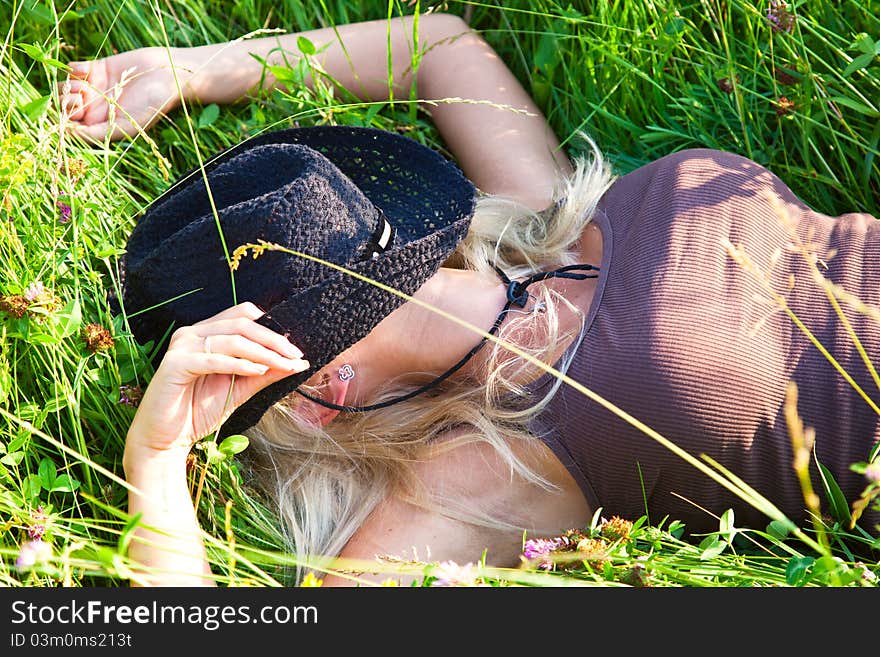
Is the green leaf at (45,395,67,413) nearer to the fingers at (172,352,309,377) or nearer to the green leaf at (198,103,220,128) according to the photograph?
the fingers at (172,352,309,377)

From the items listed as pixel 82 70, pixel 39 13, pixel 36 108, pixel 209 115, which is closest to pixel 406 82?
pixel 209 115

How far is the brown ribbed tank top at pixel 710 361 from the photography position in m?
1.80

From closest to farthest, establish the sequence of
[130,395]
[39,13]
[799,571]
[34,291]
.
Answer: [799,571] → [34,291] → [130,395] → [39,13]

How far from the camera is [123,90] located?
7.88 ft

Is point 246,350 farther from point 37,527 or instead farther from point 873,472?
point 873,472

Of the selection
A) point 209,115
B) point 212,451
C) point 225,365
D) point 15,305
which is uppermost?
point 209,115

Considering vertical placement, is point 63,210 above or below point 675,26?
below

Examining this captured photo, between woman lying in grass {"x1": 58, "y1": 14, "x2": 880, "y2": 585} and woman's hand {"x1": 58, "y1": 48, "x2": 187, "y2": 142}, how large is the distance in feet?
0.08

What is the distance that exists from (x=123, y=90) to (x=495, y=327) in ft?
4.07

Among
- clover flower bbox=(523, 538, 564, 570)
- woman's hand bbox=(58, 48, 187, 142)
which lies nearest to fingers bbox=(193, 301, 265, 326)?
clover flower bbox=(523, 538, 564, 570)

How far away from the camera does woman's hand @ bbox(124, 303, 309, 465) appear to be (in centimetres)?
172

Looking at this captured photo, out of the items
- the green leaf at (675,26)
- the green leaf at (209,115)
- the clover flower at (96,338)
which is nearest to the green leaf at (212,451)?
the clover flower at (96,338)

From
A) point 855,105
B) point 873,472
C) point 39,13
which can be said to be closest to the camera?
point 873,472

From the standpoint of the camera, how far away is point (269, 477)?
218 cm
